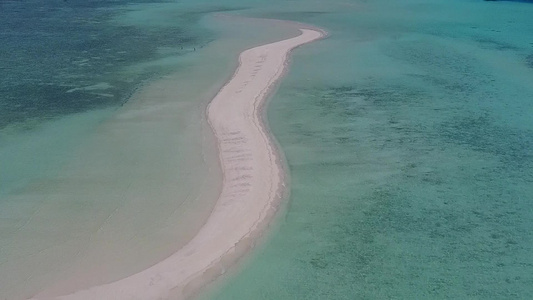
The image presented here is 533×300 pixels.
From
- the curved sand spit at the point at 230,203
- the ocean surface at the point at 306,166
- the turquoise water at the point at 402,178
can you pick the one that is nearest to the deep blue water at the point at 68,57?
the ocean surface at the point at 306,166

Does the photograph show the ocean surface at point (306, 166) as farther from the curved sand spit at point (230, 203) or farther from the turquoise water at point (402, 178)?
the curved sand spit at point (230, 203)

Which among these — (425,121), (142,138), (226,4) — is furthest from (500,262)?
(226,4)

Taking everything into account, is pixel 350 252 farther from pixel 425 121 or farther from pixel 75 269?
pixel 425 121

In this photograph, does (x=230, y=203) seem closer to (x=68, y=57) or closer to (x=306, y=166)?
(x=306, y=166)

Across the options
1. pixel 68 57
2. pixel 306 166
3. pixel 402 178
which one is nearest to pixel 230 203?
pixel 306 166

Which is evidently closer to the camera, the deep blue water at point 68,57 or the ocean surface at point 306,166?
the ocean surface at point 306,166

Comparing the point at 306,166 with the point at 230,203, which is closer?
the point at 230,203
